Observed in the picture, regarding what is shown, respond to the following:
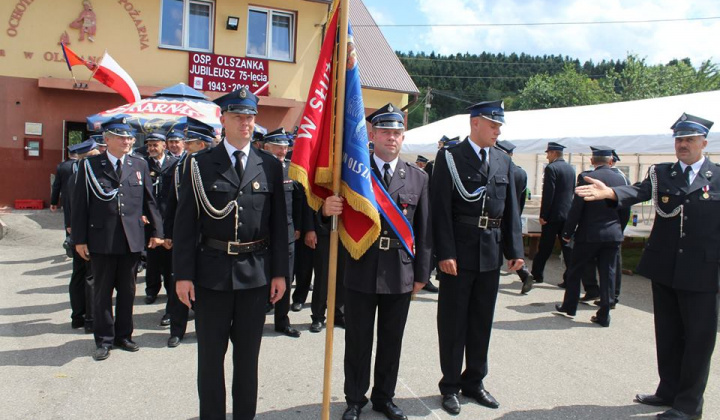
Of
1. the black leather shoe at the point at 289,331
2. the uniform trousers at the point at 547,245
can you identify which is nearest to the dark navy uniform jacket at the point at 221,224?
the black leather shoe at the point at 289,331

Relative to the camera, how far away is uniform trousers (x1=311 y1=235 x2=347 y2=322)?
20.4 feet

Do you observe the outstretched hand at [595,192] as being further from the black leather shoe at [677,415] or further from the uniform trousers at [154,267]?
the uniform trousers at [154,267]

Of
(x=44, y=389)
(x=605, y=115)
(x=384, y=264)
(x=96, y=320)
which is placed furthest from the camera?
(x=605, y=115)

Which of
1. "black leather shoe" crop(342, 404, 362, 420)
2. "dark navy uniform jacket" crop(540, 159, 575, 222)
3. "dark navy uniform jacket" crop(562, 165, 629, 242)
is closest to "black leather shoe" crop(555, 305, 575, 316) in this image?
"dark navy uniform jacket" crop(562, 165, 629, 242)

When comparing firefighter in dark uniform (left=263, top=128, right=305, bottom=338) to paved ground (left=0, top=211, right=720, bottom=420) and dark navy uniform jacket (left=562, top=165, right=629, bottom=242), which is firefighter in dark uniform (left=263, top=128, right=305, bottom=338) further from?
dark navy uniform jacket (left=562, top=165, right=629, bottom=242)

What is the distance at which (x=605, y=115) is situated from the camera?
12.2 metres

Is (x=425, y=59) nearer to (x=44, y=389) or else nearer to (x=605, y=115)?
(x=605, y=115)

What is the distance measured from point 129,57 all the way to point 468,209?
44.6 ft

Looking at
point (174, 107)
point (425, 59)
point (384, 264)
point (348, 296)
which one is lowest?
point (348, 296)

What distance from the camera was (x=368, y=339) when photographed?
159 inches

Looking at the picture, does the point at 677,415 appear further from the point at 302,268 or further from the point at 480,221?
the point at 302,268

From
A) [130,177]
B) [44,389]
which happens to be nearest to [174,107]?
[130,177]

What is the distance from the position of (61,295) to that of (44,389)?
3.51m

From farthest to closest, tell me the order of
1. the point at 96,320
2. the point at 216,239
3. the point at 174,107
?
1. the point at 174,107
2. the point at 96,320
3. the point at 216,239
